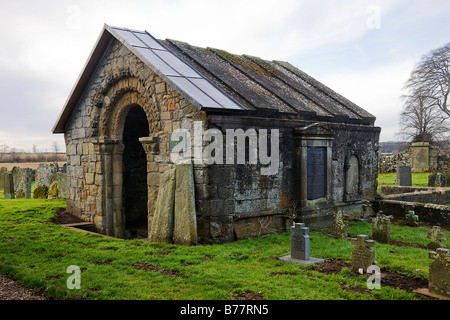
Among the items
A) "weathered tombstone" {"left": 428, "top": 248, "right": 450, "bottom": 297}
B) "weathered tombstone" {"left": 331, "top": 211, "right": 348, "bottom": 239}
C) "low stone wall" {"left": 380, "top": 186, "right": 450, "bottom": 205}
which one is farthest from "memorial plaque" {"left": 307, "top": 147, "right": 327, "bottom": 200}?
"weathered tombstone" {"left": 428, "top": 248, "right": 450, "bottom": 297}

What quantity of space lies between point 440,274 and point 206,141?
14.7 feet

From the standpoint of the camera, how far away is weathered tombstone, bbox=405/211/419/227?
10412 millimetres

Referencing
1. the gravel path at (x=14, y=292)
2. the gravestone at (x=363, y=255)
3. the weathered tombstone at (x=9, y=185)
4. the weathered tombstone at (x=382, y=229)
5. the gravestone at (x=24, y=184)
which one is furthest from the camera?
the gravestone at (x=24, y=184)

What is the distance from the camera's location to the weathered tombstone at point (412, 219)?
10412 mm

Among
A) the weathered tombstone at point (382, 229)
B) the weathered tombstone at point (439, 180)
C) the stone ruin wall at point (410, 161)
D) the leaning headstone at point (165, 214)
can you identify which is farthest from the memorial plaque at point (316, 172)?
the stone ruin wall at point (410, 161)

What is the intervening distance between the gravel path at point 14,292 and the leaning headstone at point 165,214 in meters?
2.76

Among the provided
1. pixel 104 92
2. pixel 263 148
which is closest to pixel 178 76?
pixel 263 148

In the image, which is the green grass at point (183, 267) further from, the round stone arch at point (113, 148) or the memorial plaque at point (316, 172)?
the round stone arch at point (113, 148)

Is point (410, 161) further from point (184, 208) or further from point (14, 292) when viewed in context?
point (14, 292)

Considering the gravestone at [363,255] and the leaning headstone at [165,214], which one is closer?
the gravestone at [363,255]

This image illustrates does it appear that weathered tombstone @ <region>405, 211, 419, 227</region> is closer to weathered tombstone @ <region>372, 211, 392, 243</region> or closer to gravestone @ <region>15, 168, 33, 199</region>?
weathered tombstone @ <region>372, 211, 392, 243</region>
